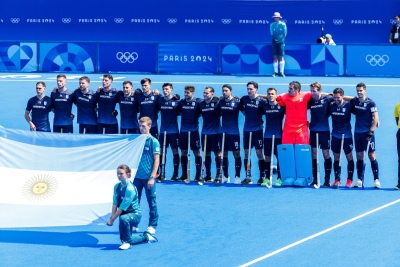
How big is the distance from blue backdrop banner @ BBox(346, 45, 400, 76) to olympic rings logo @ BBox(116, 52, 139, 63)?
8.99 m

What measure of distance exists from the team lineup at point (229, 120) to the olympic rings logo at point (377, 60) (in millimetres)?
16437

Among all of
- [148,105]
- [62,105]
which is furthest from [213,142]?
[62,105]

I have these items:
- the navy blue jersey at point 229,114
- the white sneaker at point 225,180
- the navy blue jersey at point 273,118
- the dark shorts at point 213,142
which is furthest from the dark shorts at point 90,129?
the navy blue jersey at point 273,118

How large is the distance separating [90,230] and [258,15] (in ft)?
97.8

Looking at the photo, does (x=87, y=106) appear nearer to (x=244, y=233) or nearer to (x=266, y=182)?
(x=266, y=182)

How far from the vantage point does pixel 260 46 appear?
37.1 metres

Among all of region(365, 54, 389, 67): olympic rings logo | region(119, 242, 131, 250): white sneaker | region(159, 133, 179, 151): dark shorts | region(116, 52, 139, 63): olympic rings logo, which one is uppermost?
region(116, 52, 139, 63): olympic rings logo

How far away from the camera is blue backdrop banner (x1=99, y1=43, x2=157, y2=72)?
38344mm

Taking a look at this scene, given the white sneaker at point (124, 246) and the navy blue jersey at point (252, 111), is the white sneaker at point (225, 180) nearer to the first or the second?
the navy blue jersey at point (252, 111)

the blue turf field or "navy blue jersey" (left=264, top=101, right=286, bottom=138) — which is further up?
"navy blue jersey" (left=264, top=101, right=286, bottom=138)

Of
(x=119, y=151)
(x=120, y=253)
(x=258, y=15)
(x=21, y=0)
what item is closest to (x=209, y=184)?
(x=119, y=151)

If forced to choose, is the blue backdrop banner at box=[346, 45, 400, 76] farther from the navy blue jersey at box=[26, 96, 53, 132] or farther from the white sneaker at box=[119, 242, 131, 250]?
the white sneaker at box=[119, 242, 131, 250]

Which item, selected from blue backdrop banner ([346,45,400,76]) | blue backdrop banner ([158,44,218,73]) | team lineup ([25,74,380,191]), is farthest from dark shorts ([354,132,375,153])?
blue backdrop banner ([158,44,218,73])

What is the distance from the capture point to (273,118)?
20062 mm
